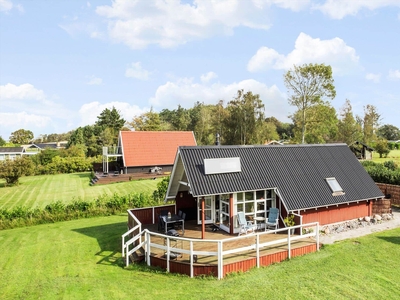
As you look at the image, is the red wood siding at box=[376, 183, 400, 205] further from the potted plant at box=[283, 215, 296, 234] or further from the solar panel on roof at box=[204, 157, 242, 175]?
the solar panel on roof at box=[204, 157, 242, 175]

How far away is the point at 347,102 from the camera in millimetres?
54062

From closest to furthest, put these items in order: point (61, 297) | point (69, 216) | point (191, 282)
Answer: point (61, 297), point (191, 282), point (69, 216)

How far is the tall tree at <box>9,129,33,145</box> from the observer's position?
95750 mm

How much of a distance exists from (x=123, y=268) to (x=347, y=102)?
55.3 m

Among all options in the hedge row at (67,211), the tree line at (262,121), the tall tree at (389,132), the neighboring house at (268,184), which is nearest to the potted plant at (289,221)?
the neighboring house at (268,184)

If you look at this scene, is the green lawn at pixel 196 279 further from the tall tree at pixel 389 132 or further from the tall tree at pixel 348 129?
the tall tree at pixel 389 132

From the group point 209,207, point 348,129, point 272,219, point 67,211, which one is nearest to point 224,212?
point 209,207

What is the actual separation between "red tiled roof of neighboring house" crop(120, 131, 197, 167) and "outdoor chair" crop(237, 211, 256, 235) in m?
25.4

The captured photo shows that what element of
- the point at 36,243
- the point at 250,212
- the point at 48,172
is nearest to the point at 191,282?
the point at 250,212

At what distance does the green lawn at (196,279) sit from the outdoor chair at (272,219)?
2150mm

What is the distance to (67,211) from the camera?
1831cm

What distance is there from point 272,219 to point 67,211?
43.4 ft

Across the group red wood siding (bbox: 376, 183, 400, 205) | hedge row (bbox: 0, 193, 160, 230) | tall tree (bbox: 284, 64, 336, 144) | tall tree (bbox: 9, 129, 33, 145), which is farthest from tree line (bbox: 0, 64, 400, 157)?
tall tree (bbox: 9, 129, 33, 145)

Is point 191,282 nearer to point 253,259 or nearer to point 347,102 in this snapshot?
point 253,259
